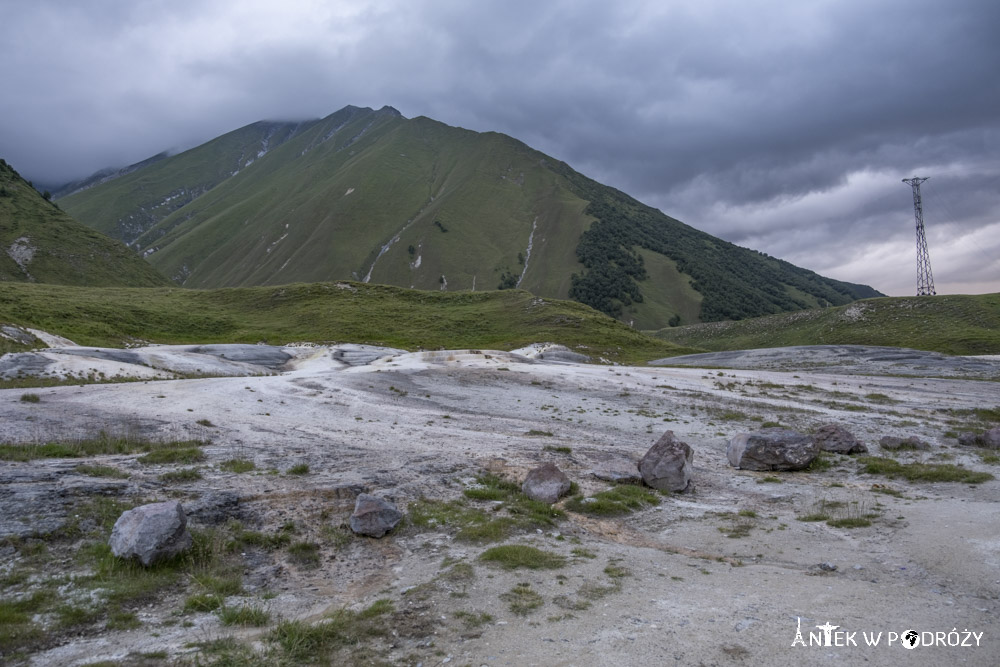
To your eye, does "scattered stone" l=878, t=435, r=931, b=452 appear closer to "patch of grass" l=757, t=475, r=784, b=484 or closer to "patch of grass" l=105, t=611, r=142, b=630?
"patch of grass" l=757, t=475, r=784, b=484

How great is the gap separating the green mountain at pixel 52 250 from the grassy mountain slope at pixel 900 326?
16100 centimetres

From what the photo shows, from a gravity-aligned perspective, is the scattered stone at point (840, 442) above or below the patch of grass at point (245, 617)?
below

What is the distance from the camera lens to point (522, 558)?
1330cm

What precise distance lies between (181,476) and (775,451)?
76.9ft

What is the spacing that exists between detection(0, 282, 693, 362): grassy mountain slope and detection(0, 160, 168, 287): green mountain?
3343cm

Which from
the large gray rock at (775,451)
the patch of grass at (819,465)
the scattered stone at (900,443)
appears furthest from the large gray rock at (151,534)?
the scattered stone at (900,443)

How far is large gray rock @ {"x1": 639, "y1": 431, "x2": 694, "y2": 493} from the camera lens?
66.0 feet

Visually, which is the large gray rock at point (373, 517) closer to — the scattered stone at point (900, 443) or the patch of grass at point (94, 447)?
the patch of grass at point (94, 447)

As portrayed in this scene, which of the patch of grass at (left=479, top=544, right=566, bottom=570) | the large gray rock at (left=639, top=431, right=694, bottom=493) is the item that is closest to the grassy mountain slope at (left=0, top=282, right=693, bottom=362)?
the large gray rock at (left=639, top=431, right=694, bottom=493)

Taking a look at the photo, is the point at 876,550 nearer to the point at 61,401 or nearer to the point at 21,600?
the point at 21,600

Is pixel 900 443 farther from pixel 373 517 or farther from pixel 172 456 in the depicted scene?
pixel 172 456

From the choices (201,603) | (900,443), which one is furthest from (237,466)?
(900,443)

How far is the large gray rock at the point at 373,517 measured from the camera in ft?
48.9

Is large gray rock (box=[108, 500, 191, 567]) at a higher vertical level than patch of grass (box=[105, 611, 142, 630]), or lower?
higher
